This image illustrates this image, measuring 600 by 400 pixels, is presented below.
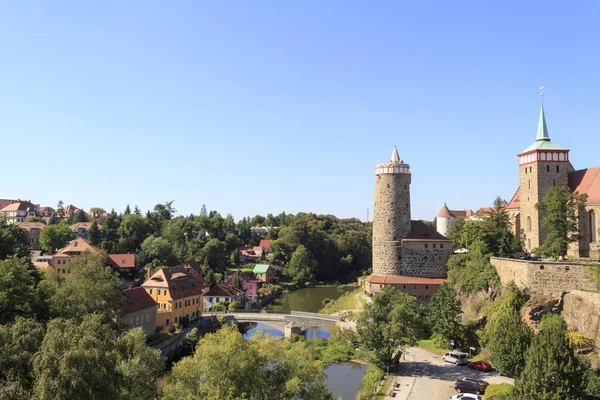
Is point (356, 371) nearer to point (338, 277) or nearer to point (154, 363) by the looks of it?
point (154, 363)

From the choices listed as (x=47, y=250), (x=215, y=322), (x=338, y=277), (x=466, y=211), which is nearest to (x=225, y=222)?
(x=338, y=277)

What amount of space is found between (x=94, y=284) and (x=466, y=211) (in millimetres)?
82818

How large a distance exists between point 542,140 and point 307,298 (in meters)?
37.5

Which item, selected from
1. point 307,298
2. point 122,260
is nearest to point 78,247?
point 122,260

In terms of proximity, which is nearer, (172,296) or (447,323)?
(447,323)

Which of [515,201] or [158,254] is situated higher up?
[515,201]

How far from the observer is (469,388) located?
24156 millimetres

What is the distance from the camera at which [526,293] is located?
29.8 m

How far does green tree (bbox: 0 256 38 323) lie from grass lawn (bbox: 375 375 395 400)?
1921 cm

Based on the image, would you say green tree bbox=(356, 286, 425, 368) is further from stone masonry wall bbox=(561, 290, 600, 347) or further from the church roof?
the church roof

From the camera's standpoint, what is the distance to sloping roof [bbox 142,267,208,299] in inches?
→ 1681

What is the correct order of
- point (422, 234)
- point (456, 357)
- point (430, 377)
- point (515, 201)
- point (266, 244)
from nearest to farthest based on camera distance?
point (430, 377) < point (456, 357) < point (515, 201) < point (422, 234) < point (266, 244)

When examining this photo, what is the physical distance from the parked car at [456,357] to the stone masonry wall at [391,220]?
645 inches

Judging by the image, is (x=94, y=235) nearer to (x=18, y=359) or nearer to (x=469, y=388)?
(x=18, y=359)
